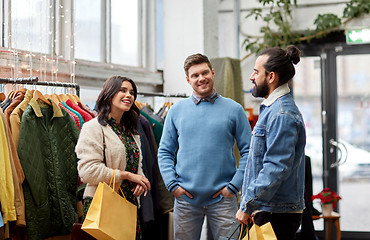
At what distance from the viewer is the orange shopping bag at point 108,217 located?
2486 millimetres

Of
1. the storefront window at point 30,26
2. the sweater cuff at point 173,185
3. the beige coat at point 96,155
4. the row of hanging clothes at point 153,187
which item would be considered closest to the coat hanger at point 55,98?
the storefront window at point 30,26

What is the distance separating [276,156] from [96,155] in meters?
0.95

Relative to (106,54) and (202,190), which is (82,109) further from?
(106,54)

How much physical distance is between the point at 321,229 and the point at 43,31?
3.86m


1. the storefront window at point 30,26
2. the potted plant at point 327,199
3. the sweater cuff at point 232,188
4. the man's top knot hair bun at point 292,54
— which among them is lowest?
the potted plant at point 327,199

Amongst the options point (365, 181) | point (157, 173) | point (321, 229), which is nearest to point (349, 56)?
point (365, 181)

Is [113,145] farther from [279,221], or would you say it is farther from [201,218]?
[279,221]

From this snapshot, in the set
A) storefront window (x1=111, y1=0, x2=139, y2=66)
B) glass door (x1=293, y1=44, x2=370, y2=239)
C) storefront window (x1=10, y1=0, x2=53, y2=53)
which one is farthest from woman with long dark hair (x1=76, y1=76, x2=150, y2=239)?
glass door (x1=293, y1=44, x2=370, y2=239)

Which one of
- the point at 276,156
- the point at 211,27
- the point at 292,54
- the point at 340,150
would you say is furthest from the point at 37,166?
the point at 340,150

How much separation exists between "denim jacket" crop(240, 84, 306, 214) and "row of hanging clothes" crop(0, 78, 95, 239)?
4.03 feet

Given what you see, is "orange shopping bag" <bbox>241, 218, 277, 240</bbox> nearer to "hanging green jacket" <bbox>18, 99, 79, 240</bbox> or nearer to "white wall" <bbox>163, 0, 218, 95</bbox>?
"hanging green jacket" <bbox>18, 99, 79, 240</bbox>

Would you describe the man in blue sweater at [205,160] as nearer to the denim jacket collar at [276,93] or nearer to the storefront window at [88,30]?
the denim jacket collar at [276,93]

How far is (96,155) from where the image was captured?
267 centimetres

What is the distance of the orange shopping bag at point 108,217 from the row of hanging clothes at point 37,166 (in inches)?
20.1
